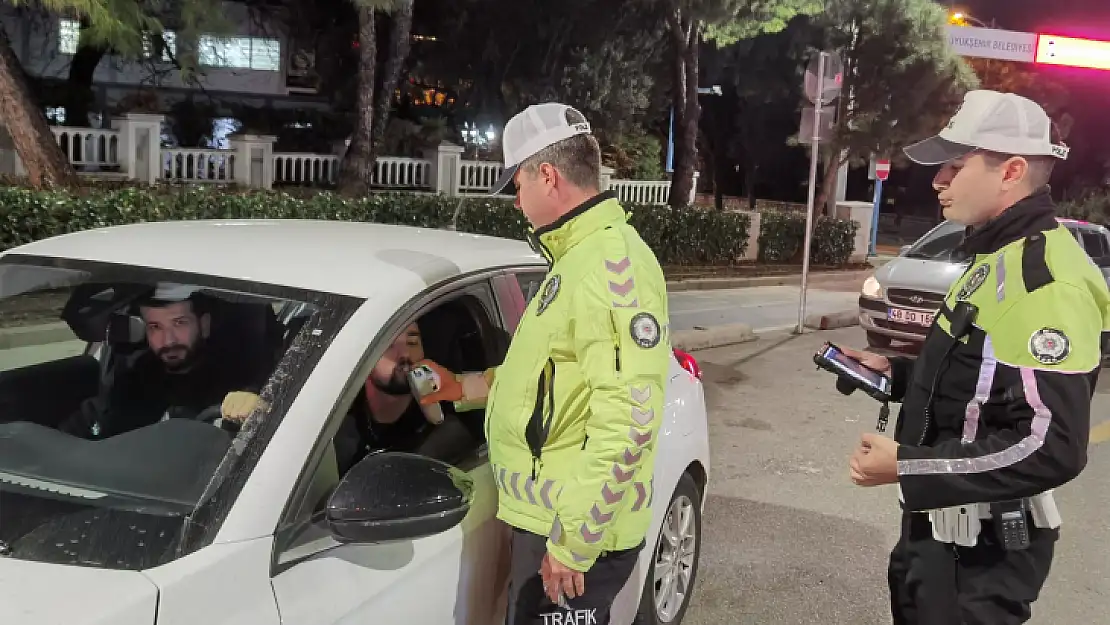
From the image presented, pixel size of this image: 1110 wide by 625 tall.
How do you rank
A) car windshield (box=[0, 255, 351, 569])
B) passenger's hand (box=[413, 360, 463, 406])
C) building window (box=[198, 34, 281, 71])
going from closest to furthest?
car windshield (box=[0, 255, 351, 569]) < passenger's hand (box=[413, 360, 463, 406]) < building window (box=[198, 34, 281, 71])

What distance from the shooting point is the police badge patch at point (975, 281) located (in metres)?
2.31

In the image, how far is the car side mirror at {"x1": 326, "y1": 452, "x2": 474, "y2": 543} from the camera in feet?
6.52

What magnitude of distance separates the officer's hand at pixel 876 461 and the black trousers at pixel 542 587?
59 centimetres

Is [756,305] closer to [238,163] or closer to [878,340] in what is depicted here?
[878,340]

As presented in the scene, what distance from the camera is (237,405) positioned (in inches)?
95.7

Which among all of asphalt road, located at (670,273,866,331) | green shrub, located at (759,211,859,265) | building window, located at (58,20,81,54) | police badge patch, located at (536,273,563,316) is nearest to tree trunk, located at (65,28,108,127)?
building window, located at (58,20,81,54)

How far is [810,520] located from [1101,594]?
1456 millimetres

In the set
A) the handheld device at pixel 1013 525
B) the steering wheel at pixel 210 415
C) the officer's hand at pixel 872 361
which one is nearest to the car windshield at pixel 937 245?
the officer's hand at pixel 872 361

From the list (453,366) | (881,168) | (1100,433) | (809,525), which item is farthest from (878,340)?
(881,168)

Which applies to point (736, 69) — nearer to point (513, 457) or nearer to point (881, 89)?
point (881, 89)

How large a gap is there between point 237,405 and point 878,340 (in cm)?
929

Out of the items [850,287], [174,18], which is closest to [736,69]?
[850,287]

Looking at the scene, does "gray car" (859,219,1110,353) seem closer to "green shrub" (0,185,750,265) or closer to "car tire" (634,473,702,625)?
"green shrub" (0,185,750,265)

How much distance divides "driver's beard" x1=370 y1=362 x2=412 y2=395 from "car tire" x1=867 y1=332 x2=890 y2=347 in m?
8.62
